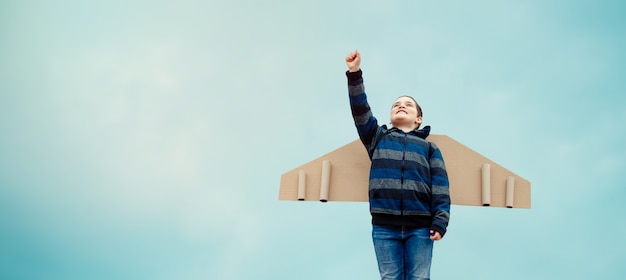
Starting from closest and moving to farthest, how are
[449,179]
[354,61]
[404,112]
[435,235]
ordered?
[435,235], [354,61], [404,112], [449,179]

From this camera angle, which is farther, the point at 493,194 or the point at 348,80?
the point at 493,194

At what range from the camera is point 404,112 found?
3.28 m

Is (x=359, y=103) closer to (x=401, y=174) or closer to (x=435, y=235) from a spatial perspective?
(x=401, y=174)

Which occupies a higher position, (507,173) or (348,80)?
(348,80)

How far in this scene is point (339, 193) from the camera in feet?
11.3

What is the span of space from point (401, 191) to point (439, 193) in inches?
8.1

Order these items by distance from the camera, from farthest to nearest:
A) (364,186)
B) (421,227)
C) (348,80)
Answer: (364,186)
(348,80)
(421,227)

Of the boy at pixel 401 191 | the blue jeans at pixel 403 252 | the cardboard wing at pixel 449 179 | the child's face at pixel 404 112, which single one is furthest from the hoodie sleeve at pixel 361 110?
the blue jeans at pixel 403 252

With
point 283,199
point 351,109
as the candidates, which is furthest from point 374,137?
point 283,199

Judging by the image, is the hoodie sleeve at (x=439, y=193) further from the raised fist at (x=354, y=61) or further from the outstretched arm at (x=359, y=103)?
the raised fist at (x=354, y=61)

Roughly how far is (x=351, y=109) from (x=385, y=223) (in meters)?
0.61

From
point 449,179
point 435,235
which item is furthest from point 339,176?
point 435,235

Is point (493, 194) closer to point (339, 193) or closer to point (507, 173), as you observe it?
point (507, 173)

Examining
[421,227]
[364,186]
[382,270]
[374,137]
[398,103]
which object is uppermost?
[398,103]
